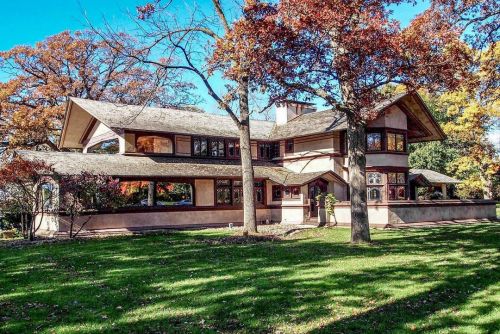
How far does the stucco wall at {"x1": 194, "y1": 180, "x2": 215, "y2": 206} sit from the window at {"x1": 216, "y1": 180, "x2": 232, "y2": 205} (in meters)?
0.47

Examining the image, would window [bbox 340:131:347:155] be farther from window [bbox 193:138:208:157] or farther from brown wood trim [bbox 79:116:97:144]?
brown wood trim [bbox 79:116:97:144]

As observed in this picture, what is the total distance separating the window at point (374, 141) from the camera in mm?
29422

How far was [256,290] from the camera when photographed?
9141 mm

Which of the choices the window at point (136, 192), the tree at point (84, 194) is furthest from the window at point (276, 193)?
the tree at point (84, 194)

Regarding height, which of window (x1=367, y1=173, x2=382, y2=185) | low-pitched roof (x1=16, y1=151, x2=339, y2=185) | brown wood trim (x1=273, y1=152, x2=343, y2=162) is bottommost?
window (x1=367, y1=173, x2=382, y2=185)

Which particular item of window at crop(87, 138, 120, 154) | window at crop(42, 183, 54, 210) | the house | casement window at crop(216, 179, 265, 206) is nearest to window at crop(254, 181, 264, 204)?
the house

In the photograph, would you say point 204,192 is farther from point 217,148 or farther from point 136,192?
point 136,192

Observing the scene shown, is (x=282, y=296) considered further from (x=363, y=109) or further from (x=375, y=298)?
(x=363, y=109)

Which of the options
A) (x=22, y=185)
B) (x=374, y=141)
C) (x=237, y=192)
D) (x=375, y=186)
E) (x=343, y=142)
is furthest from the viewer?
(x=237, y=192)

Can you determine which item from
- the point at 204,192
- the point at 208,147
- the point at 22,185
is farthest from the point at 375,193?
the point at 22,185

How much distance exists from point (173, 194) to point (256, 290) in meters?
20.0

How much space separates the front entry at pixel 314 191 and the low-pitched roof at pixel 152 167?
0.73 meters

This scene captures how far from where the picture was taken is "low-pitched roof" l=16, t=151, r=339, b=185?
24.7 metres

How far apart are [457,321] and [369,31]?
9.21 meters
